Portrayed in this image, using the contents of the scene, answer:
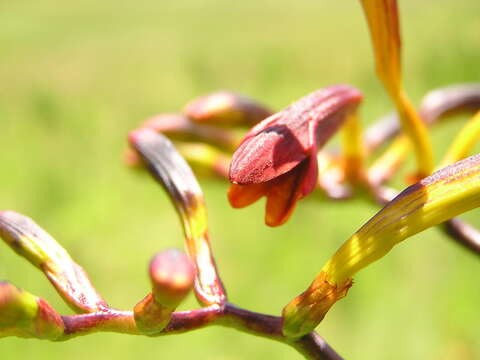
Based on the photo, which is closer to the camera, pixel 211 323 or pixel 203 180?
pixel 211 323

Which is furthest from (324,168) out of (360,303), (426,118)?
(360,303)

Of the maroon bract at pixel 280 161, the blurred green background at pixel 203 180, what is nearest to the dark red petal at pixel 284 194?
the maroon bract at pixel 280 161

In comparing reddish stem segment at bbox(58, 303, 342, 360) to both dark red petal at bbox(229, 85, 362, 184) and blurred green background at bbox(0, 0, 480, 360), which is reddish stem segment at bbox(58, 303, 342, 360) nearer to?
dark red petal at bbox(229, 85, 362, 184)

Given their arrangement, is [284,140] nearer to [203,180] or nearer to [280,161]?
[280,161]

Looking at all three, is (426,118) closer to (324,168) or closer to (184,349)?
(324,168)

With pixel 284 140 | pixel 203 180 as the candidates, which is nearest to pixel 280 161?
pixel 284 140

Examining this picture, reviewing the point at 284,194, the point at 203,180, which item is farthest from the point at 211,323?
the point at 203,180

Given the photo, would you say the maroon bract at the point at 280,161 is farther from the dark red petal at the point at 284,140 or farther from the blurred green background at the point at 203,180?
the blurred green background at the point at 203,180
